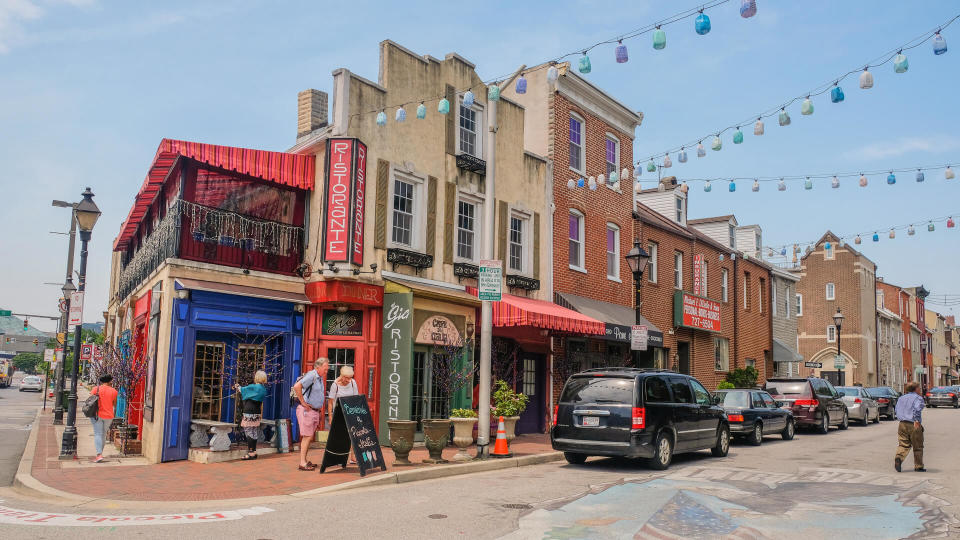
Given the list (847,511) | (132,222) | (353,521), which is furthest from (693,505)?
(132,222)

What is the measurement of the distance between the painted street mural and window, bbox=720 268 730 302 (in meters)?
20.0

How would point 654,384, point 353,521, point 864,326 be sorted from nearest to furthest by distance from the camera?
point 353,521 → point 654,384 → point 864,326

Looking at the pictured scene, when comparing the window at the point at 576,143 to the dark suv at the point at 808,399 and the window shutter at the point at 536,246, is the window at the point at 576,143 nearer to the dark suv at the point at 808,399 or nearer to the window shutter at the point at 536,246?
the window shutter at the point at 536,246

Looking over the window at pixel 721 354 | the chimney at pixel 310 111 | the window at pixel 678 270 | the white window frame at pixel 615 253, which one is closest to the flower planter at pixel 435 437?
the chimney at pixel 310 111

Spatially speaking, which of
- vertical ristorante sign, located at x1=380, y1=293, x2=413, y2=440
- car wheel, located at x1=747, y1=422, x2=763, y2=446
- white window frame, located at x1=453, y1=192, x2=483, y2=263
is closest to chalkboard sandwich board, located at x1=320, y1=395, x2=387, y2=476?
vertical ristorante sign, located at x1=380, y1=293, x2=413, y2=440

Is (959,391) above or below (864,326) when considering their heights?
below

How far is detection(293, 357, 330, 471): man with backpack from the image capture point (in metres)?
11.9

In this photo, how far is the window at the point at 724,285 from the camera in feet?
104

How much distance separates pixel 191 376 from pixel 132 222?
29.6 ft

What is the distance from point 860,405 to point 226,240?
22510 millimetres

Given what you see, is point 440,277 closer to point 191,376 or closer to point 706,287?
point 191,376

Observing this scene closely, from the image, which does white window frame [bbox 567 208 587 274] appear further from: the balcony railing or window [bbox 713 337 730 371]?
window [bbox 713 337 730 371]

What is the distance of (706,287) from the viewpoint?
29.8 metres

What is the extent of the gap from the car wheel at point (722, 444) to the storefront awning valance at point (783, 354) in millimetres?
21980
